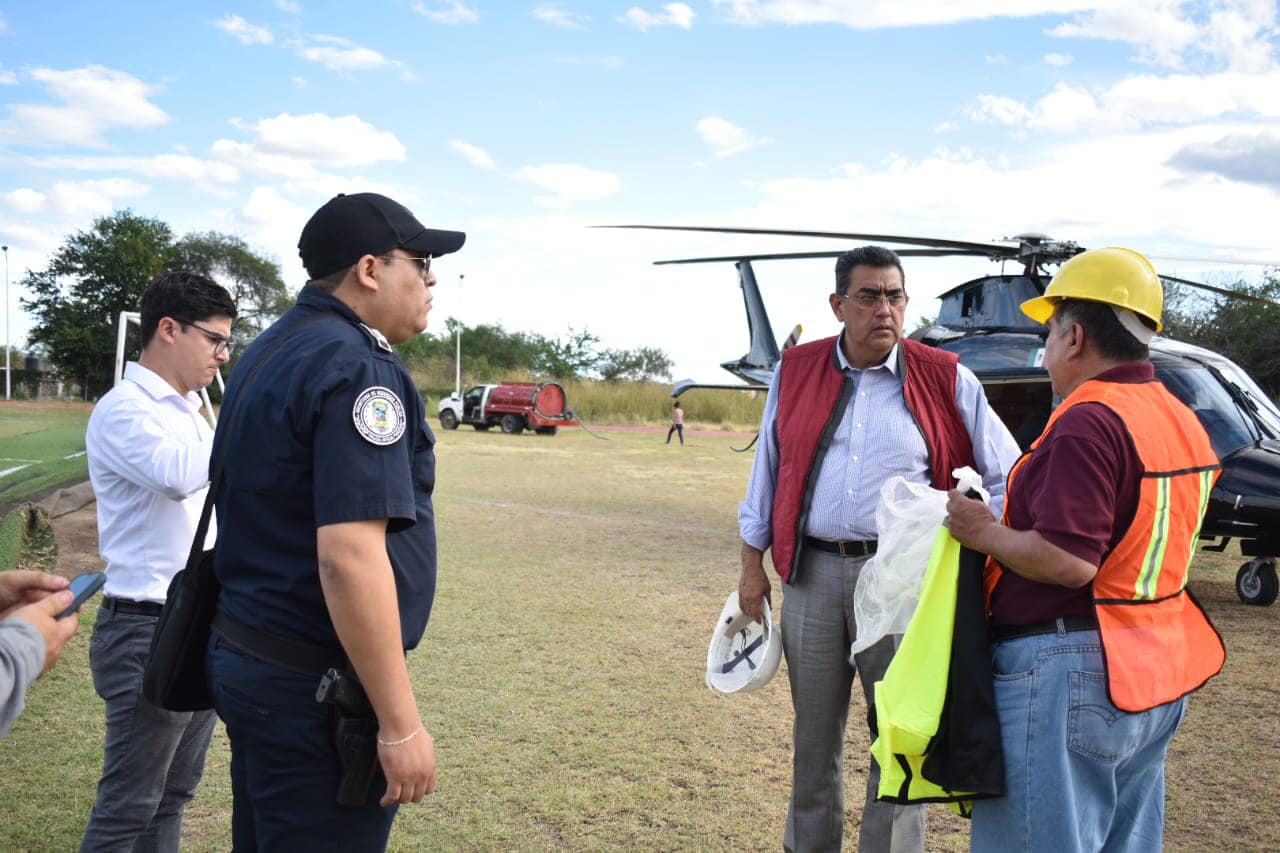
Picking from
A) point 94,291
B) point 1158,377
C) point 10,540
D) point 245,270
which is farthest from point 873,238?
point 245,270

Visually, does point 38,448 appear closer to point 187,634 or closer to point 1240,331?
point 187,634

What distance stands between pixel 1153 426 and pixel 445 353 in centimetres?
6560

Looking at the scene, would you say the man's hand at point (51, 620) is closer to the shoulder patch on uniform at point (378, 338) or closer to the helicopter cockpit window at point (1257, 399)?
the shoulder patch on uniform at point (378, 338)

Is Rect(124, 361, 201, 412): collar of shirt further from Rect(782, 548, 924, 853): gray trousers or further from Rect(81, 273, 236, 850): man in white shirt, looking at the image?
Rect(782, 548, 924, 853): gray trousers

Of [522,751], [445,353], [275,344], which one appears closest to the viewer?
[275,344]

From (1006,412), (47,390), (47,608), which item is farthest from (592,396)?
(47,608)

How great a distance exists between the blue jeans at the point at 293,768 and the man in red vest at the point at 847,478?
159 cm

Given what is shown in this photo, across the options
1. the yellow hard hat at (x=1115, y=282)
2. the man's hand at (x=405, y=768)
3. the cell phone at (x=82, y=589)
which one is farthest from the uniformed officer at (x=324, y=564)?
the yellow hard hat at (x=1115, y=282)

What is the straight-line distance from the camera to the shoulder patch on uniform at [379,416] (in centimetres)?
167

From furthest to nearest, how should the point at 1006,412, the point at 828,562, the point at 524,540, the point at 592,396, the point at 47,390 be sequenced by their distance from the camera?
the point at 592,396
the point at 47,390
the point at 524,540
the point at 1006,412
the point at 828,562

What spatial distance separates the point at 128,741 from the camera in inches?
97.9

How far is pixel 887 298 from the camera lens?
305cm

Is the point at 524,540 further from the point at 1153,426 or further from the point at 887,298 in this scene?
the point at 1153,426

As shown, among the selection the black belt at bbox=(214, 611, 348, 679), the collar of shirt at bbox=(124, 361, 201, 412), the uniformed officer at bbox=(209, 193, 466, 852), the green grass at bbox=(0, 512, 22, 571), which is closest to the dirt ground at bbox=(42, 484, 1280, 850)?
the uniformed officer at bbox=(209, 193, 466, 852)
